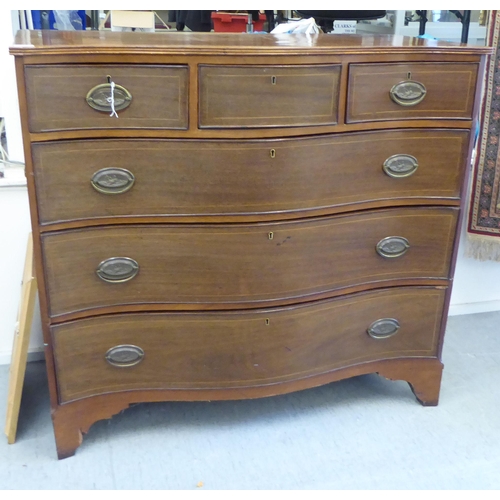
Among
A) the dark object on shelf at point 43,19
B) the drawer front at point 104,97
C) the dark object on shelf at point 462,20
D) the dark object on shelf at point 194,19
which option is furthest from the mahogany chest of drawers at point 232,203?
the dark object on shelf at point 462,20

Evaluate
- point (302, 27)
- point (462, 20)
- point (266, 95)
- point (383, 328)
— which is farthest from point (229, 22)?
point (383, 328)

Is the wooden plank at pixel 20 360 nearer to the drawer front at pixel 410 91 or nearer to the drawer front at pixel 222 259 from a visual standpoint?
the drawer front at pixel 222 259

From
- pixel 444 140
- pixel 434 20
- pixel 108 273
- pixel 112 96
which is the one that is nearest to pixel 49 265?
pixel 108 273

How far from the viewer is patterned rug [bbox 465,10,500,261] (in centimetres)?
203

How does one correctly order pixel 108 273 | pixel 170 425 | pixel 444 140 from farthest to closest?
pixel 170 425 → pixel 444 140 → pixel 108 273

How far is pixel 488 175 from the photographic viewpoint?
2156mm

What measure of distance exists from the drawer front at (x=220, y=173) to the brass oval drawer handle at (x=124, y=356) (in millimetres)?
346

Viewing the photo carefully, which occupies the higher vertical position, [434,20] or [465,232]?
[434,20]

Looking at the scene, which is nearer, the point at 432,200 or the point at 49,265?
the point at 49,265

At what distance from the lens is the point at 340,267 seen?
5.37ft

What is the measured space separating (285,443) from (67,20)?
1402 millimetres

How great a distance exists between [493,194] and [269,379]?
1.05m

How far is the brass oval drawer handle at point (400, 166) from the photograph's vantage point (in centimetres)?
159

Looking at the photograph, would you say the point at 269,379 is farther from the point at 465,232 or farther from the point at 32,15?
the point at 32,15
